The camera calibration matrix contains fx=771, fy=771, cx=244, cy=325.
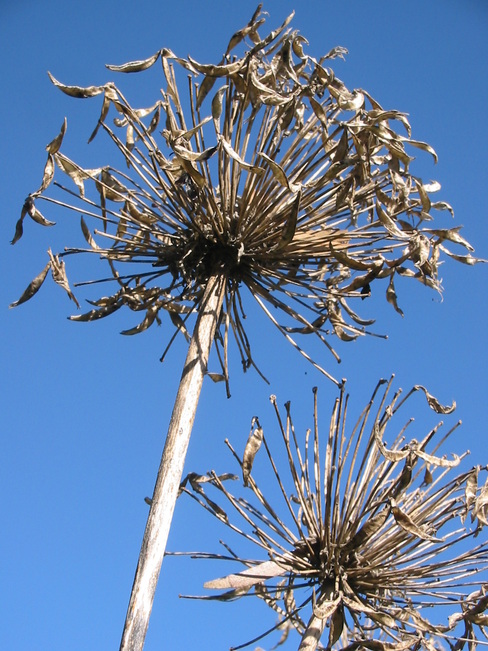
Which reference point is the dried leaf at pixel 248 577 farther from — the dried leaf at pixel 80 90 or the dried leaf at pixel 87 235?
the dried leaf at pixel 80 90

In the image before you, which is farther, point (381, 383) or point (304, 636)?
point (381, 383)

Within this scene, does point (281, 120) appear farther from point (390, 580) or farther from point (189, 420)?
point (390, 580)

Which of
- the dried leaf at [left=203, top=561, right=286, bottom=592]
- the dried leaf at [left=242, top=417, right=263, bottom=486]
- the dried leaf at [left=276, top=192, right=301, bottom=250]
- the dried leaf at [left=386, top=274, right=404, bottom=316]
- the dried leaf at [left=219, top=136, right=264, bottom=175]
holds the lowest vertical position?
the dried leaf at [left=203, top=561, right=286, bottom=592]

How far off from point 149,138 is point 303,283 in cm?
118

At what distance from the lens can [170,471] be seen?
3.59m

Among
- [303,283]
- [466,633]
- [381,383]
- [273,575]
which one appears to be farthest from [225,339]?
[466,633]

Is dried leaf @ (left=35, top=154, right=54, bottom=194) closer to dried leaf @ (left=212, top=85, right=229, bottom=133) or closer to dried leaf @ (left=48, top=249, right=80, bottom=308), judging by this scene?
dried leaf @ (left=48, top=249, right=80, bottom=308)

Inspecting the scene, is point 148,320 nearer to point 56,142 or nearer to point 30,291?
point 30,291

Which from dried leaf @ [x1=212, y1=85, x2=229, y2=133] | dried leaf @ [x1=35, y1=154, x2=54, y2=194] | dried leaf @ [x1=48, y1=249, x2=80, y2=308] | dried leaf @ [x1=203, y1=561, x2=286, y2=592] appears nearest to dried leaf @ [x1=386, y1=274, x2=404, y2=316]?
dried leaf @ [x1=212, y1=85, x2=229, y2=133]

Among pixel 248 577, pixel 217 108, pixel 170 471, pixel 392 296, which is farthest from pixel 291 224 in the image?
pixel 248 577

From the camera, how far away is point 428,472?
4.23m

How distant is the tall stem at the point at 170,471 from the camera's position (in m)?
3.16

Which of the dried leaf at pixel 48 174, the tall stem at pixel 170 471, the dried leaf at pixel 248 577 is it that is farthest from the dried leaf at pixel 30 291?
the dried leaf at pixel 248 577

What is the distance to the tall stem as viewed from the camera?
3156mm
